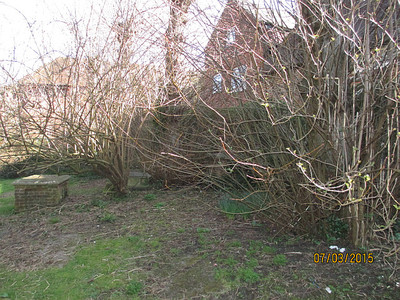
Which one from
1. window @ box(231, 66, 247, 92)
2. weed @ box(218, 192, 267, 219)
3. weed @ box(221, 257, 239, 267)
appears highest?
window @ box(231, 66, 247, 92)

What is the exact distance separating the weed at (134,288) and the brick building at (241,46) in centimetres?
223

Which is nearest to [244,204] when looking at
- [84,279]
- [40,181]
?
[84,279]

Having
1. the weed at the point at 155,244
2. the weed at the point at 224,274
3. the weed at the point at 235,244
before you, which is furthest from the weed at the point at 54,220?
the weed at the point at 224,274

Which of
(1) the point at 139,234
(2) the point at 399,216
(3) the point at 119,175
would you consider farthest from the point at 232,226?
(3) the point at 119,175

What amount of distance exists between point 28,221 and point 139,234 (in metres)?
2.28

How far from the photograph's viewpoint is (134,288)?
111 inches

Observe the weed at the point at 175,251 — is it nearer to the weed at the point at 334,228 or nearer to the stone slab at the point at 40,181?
the weed at the point at 334,228

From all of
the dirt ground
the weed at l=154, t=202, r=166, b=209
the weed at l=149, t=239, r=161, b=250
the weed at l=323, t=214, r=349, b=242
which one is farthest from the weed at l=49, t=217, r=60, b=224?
the weed at l=323, t=214, r=349, b=242

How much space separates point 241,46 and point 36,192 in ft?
16.4

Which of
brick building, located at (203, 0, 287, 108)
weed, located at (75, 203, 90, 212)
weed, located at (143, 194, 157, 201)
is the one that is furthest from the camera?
weed, located at (143, 194, 157, 201)

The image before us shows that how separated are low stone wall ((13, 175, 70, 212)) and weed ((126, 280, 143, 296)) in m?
3.76

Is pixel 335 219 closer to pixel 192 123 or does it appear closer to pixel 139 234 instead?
pixel 139 234

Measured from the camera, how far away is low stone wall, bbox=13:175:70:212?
5.68 m

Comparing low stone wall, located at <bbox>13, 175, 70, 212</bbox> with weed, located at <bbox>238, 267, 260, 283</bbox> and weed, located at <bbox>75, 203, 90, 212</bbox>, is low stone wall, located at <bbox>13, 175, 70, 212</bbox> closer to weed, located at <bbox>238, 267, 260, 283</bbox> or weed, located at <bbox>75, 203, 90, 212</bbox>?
weed, located at <bbox>75, 203, 90, 212</bbox>
